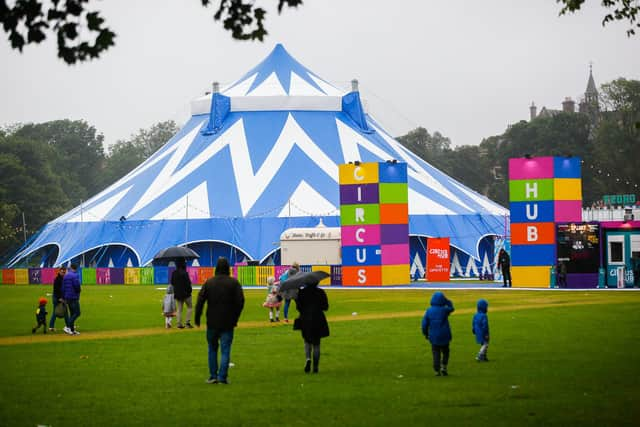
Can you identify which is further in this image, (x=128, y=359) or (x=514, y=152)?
(x=514, y=152)

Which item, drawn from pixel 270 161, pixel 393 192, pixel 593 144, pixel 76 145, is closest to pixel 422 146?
pixel 593 144

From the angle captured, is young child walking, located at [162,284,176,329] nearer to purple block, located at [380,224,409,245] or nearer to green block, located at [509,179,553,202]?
green block, located at [509,179,553,202]

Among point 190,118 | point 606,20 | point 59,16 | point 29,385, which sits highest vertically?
point 190,118

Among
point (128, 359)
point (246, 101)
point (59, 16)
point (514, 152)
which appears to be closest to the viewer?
point (59, 16)

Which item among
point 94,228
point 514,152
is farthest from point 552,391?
point 514,152

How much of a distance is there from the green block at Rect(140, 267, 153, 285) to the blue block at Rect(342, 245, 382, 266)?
974cm

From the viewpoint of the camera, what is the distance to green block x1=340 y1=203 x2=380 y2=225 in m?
42.8

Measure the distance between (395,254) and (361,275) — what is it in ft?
5.11

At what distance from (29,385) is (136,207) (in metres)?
41.2

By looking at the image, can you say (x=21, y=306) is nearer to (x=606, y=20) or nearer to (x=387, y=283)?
(x=387, y=283)

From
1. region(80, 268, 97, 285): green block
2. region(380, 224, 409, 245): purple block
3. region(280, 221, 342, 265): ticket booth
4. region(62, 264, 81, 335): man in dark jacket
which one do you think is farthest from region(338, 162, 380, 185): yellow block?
region(62, 264, 81, 335): man in dark jacket

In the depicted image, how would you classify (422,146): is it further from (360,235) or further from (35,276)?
(360,235)

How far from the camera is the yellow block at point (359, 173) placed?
43.0 m

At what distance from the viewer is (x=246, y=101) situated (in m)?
58.8
